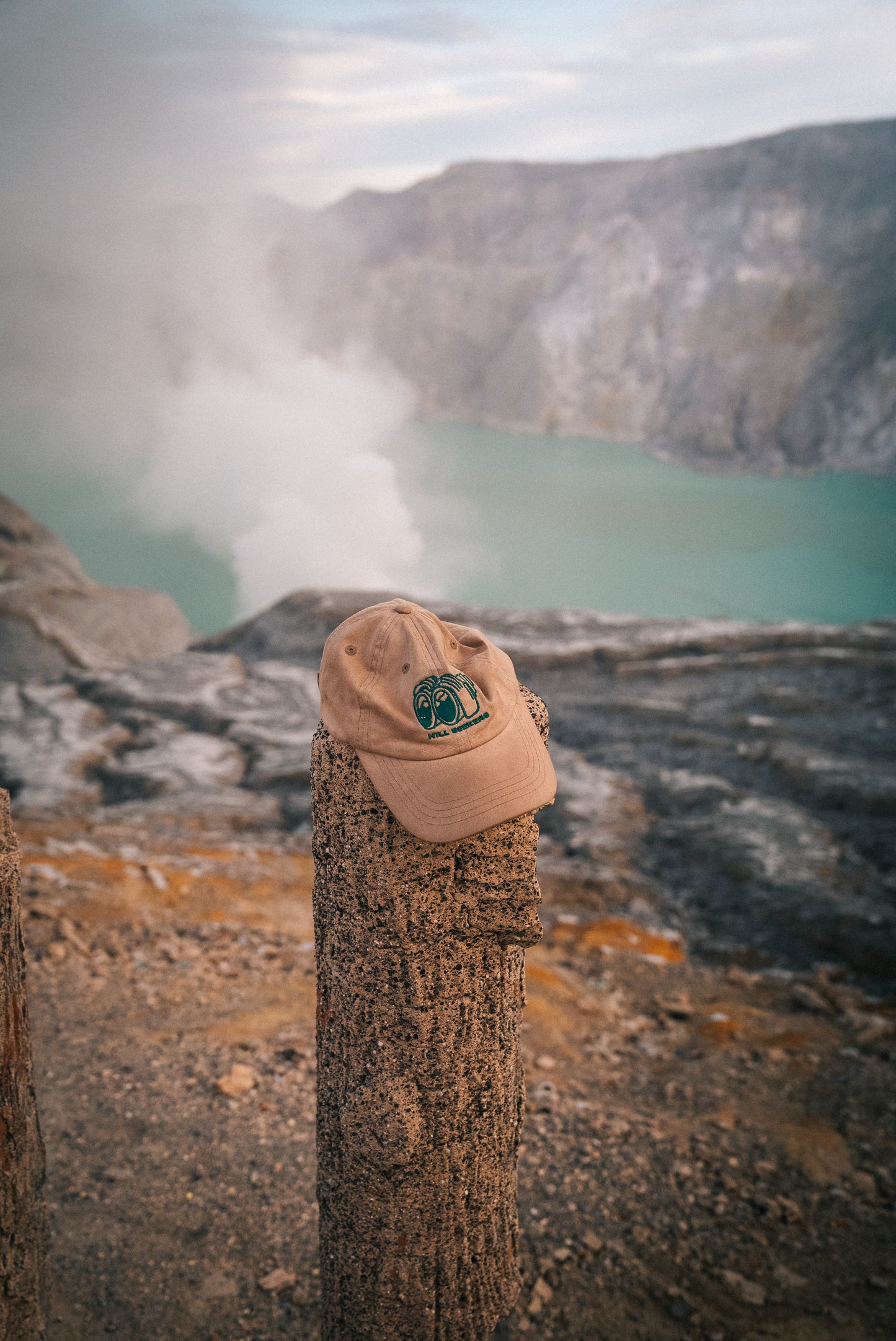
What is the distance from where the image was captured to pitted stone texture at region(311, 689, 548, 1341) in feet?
6.36

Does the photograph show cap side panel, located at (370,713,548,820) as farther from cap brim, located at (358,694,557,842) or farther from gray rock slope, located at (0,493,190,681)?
gray rock slope, located at (0,493,190,681)

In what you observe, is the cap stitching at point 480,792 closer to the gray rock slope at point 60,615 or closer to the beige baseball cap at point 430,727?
the beige baseball cap at point 430,727

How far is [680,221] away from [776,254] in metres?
5.02

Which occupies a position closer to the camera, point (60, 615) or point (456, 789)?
point (456, 789)

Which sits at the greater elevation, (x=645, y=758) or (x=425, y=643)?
(x=425, y=643)

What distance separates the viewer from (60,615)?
43.0 feet

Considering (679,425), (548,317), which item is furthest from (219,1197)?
(548,317)

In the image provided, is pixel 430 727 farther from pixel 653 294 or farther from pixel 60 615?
pixel 653 294

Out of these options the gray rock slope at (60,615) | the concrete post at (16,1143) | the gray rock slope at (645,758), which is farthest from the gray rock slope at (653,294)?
the concrete post at (16,1143)

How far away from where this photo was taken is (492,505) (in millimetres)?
31047

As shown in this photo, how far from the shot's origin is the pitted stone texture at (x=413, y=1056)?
1.94m

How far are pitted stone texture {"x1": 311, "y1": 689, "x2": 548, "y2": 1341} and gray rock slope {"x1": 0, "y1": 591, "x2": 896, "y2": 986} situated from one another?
11.8ft

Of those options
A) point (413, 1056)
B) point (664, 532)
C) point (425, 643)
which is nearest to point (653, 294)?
point (664, 532)

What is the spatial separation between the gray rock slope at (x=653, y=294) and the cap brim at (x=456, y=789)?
3358cm
